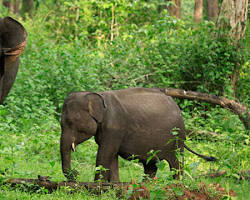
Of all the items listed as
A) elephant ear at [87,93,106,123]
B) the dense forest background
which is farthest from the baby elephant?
the dense forest background

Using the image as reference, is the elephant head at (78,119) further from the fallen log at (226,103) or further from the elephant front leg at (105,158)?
the fallen log at (226,103)

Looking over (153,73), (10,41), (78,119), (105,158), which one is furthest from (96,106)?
(153,73)

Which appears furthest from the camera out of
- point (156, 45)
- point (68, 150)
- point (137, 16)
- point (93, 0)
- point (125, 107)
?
point (137, 16)

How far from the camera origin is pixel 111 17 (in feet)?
46.2

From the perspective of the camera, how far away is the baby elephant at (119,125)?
19.3 feet

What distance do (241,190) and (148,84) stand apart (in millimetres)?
5741

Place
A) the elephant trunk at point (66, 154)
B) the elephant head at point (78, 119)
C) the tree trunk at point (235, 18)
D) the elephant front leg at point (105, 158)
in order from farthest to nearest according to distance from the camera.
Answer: the tree trunk at point (235, 18), the elephant front leg at point (105, 158), the elephant head at point (78, 119), the elephant trunk at point (66, 154)

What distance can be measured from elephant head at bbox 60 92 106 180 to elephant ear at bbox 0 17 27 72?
1580 mm

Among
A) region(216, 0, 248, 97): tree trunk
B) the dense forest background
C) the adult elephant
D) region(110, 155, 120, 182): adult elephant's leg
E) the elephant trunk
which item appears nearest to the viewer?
the adult elephant

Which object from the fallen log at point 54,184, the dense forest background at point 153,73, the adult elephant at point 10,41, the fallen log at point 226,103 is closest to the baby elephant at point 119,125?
the fallen log at point 54,184

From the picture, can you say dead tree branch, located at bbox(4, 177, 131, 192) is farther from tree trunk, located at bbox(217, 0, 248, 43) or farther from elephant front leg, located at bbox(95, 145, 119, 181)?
tree trunk, located at bbox(217, 0, 248, 43)

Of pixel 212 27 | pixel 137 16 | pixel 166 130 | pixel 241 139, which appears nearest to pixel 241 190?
pixel 166 130

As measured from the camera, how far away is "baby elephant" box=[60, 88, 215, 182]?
A: 589cm

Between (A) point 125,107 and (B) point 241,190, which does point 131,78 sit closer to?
(A) point 125,107
